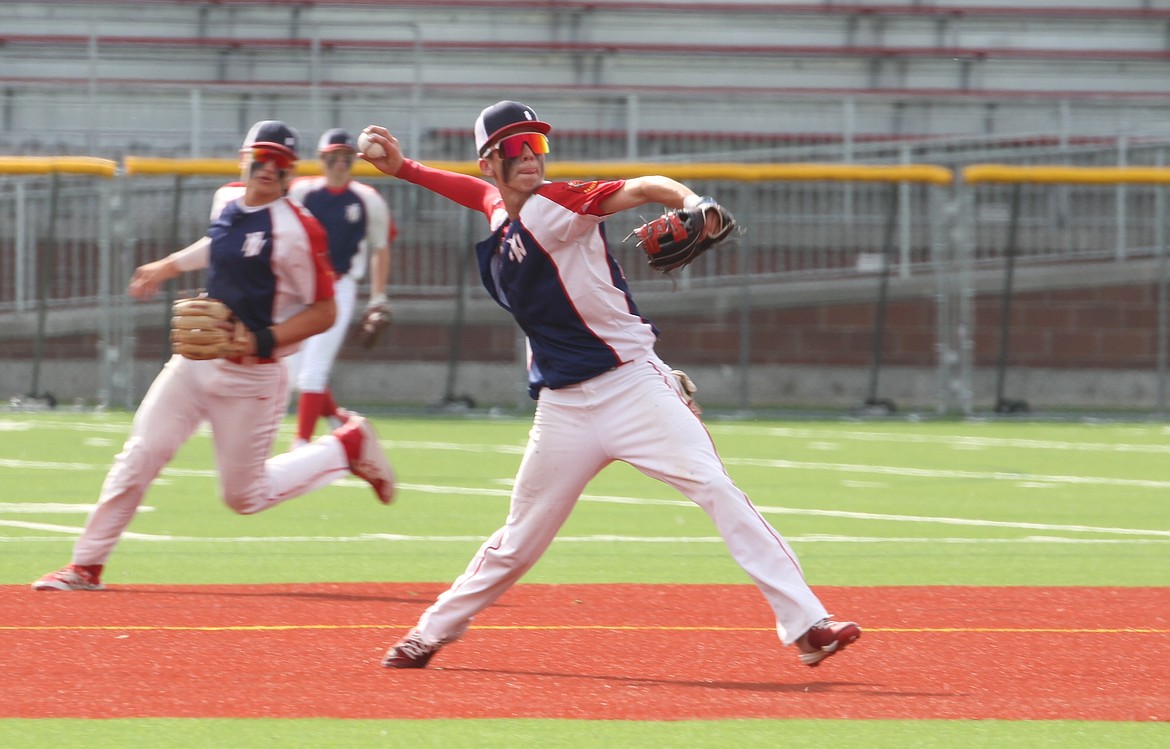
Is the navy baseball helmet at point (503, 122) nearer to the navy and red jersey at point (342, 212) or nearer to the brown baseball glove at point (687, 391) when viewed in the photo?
the brown baseball glove at point (687, 391)

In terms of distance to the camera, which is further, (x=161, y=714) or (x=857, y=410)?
(x=857, y=410)

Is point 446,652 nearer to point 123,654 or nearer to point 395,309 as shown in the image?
point 123,654

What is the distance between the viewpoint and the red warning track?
552 cm

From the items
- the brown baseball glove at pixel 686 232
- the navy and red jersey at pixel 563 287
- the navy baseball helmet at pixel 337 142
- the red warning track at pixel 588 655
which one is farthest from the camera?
the navy baseball helmet at pixel 337 142

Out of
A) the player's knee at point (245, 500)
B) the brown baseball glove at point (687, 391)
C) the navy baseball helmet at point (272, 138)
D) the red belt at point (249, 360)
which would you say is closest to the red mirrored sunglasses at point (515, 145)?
the brown baseball glove at point (687, 391)

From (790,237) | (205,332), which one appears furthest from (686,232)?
(790,237)

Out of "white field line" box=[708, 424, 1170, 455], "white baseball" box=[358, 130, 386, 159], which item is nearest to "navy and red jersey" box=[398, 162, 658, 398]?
"white baseball" box=[358, 130, 386, 159]

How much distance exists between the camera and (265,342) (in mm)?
7691

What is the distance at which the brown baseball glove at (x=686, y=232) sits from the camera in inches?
213

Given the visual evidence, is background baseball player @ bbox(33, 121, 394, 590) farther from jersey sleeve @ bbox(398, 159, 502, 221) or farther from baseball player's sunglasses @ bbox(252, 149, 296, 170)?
jersey sleeve @ bbox(398, 159, 502, 221)

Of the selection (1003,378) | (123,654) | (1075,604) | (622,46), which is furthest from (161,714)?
(622,46)

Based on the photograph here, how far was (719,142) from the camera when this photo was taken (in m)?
24.7

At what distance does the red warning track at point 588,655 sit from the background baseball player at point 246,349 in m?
0.47

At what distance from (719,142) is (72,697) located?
19.9 meters
